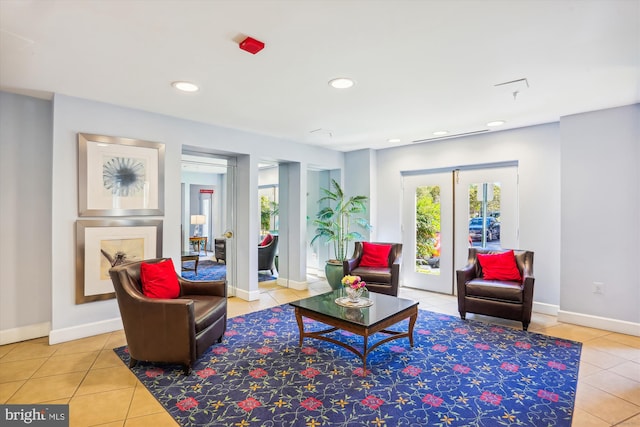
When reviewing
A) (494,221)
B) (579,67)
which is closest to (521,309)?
(494,221)

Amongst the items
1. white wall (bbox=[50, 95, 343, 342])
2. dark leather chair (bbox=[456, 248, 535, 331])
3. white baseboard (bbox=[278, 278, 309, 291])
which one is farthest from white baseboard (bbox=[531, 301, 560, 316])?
white wall (bbox=[50, 95, 343, 342])

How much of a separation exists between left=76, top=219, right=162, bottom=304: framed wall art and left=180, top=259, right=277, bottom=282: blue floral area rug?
104 inches

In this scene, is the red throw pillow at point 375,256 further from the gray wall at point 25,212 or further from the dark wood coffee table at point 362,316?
the gray wall at point 25,212

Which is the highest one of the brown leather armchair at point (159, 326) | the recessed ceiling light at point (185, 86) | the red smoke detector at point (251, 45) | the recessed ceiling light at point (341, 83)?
the recessed ceiling light at point (341, 83)

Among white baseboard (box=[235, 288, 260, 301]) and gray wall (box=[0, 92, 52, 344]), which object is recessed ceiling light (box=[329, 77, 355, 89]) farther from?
white baseboard (box=[235, 288, 260, 301])

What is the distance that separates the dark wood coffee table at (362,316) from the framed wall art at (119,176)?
7.33 feet

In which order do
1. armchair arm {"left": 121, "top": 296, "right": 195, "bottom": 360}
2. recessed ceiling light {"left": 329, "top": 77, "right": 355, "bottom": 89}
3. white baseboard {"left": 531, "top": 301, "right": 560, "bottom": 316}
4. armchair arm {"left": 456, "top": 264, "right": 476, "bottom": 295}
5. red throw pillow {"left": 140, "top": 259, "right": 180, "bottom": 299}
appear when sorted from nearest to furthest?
armchair arm {"left": 121, "top": 296, "right": 195, "bottom": 360}
recessed ceiling light {"left": 329, "top": 77, "right": 355, "bottom": 89}
red throw pillow {"left": 140, "top": 259, "right": 180, "bottom": 299}
armchair arm {"left": 456, "top": 264, "right": 476, "bottom": 295}
white baseboard {"left": 531, "top": 301, "right": 560, "bottom": 316}

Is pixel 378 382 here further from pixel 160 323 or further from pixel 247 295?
pixel 247 295

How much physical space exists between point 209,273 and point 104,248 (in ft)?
11.0

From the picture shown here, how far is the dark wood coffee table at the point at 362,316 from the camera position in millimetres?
2845

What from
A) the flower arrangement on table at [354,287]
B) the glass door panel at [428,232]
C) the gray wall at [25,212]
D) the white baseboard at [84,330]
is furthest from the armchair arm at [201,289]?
the glass door panel at [428,232]

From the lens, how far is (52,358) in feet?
10.2

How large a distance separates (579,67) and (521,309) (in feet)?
8.23

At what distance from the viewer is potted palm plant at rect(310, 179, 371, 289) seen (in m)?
5.74
